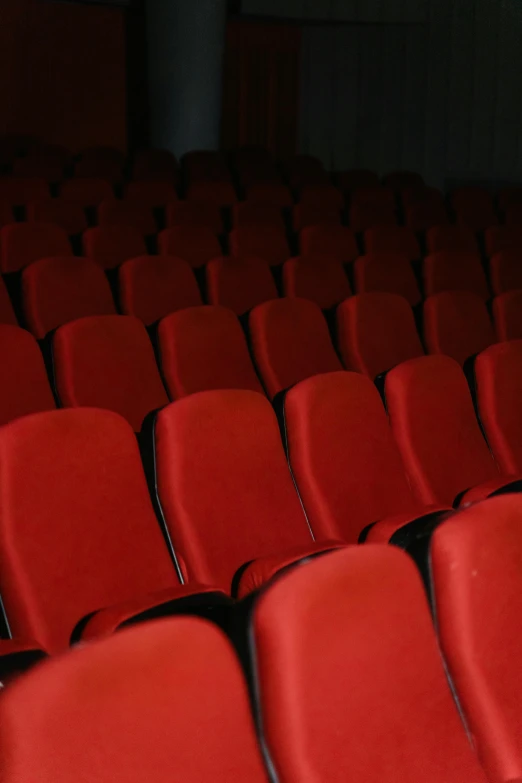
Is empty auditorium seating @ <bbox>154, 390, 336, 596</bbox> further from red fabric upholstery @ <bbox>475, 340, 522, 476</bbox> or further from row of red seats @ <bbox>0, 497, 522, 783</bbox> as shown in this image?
red fabric upholstery @ <bbox>475, 340, 522, 476</bbox>

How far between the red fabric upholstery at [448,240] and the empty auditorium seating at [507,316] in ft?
1.43

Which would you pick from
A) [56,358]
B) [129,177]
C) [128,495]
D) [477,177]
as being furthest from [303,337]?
[477,177]

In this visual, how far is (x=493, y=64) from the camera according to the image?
3.73 meters

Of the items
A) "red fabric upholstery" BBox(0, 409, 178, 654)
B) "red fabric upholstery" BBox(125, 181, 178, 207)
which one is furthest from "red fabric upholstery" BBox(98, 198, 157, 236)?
"red fabric upholstery" BBox(0, 409, 178, 654)

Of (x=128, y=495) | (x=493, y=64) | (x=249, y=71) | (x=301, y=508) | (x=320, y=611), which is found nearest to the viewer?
(x=320, y=611)

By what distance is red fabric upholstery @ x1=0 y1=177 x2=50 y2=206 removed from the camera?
A: 2.06m

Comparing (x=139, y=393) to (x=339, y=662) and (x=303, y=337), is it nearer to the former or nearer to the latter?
(x=303, y=337)

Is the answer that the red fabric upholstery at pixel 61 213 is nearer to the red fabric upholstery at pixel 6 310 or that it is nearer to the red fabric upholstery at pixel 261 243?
the red fabric upholstery at pixel 261 243

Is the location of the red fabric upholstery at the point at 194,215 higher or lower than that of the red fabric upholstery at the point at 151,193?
lower

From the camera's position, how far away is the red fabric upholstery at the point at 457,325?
158 centimetres

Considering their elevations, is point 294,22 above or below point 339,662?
above

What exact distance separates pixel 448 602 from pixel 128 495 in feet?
1.04

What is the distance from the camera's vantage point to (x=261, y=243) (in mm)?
1958

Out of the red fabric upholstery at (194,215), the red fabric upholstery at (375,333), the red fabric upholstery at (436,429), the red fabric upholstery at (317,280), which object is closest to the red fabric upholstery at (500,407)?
the red fabric upholstery at (436,429)
